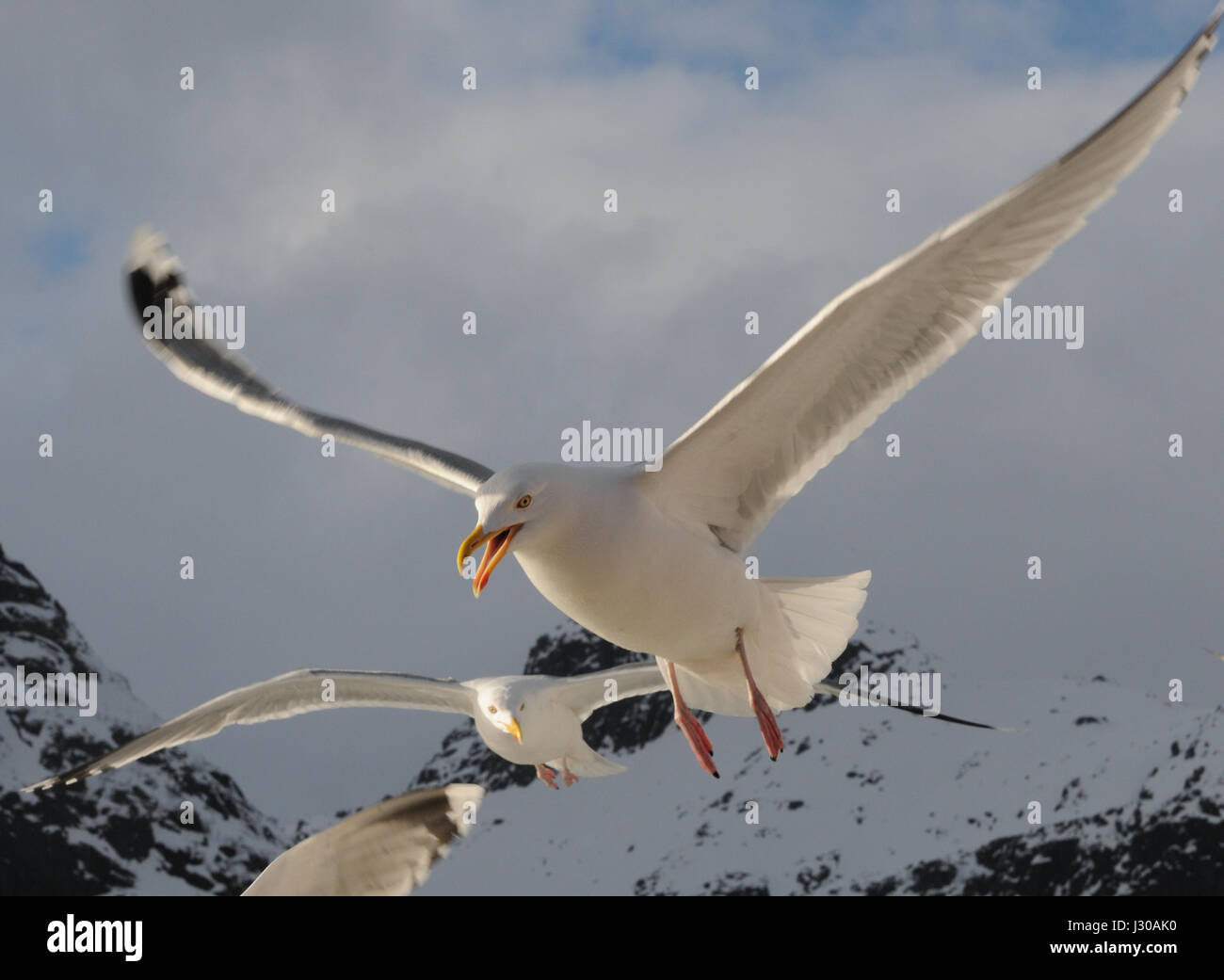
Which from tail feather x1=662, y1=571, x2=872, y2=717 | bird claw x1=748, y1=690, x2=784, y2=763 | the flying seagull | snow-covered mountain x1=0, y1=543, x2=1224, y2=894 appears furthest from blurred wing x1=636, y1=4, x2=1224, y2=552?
snow-covered mountain x1=0, y1=543, x2=1224, y2=894

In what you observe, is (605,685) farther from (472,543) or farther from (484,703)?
(472,543)

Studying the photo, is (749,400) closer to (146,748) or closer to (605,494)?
(605,494)

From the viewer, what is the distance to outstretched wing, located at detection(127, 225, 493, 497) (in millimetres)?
7824

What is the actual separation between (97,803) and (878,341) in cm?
10819

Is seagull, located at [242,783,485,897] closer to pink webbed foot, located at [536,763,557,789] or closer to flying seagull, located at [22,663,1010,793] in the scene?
flying seagull, located at [22,663,1010,793]

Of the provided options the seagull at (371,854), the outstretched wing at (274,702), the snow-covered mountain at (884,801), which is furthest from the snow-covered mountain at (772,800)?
the seagull at (371,854)

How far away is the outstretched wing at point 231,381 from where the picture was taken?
25.7ft

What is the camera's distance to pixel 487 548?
5.63 m

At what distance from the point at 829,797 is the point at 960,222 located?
132027 mm

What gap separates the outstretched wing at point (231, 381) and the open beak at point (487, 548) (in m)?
1.81

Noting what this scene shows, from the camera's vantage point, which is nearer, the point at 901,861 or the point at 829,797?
the point at 901,861
